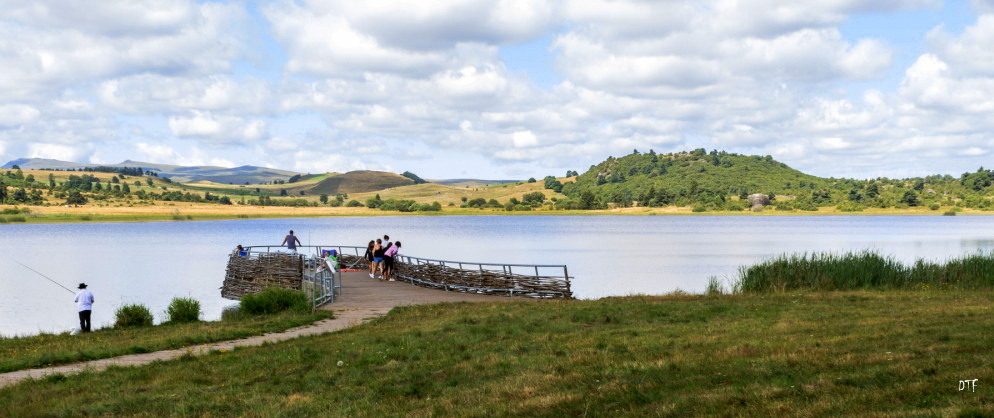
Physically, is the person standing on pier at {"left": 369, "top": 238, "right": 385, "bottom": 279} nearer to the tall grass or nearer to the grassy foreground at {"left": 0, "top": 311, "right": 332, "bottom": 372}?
the grassy foreground at {"left": 0, "top": 311, "right": 332, "bottom": 372}

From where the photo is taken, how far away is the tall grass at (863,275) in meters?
25.0

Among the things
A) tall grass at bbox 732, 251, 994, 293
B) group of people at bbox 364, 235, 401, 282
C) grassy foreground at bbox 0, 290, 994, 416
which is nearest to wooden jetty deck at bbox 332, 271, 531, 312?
group of people at bbox 364, 235, 401, 282

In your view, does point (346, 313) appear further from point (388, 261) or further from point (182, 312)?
point (388, 261)

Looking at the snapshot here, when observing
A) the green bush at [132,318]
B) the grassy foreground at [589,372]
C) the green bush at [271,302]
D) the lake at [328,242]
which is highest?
the grassy foreground at [589,372]

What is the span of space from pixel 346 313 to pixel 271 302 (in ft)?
9.37

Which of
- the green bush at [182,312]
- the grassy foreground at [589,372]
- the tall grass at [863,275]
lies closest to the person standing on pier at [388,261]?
the green bush at [182,312]

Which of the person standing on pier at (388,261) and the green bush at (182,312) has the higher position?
the person standing on pier at (388,261)

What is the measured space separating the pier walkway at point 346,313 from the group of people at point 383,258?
512mm

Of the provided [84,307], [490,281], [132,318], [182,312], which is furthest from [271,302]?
[490,281]

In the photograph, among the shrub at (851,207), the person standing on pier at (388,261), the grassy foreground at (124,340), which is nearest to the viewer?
the grassy foreground at (124,340)

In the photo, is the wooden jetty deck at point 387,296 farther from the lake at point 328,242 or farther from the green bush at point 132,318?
the lake at point 328,242

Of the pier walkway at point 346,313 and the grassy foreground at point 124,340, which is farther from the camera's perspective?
the grassy foreground at point 124,340

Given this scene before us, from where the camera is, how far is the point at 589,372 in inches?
408

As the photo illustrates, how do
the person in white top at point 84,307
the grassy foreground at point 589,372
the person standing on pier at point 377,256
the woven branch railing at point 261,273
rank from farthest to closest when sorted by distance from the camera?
the person standing on pier at point 377,256
the woven branch railing at point 261,273
the person in white top at point 84,307
the grassy foreground at point 589,372
